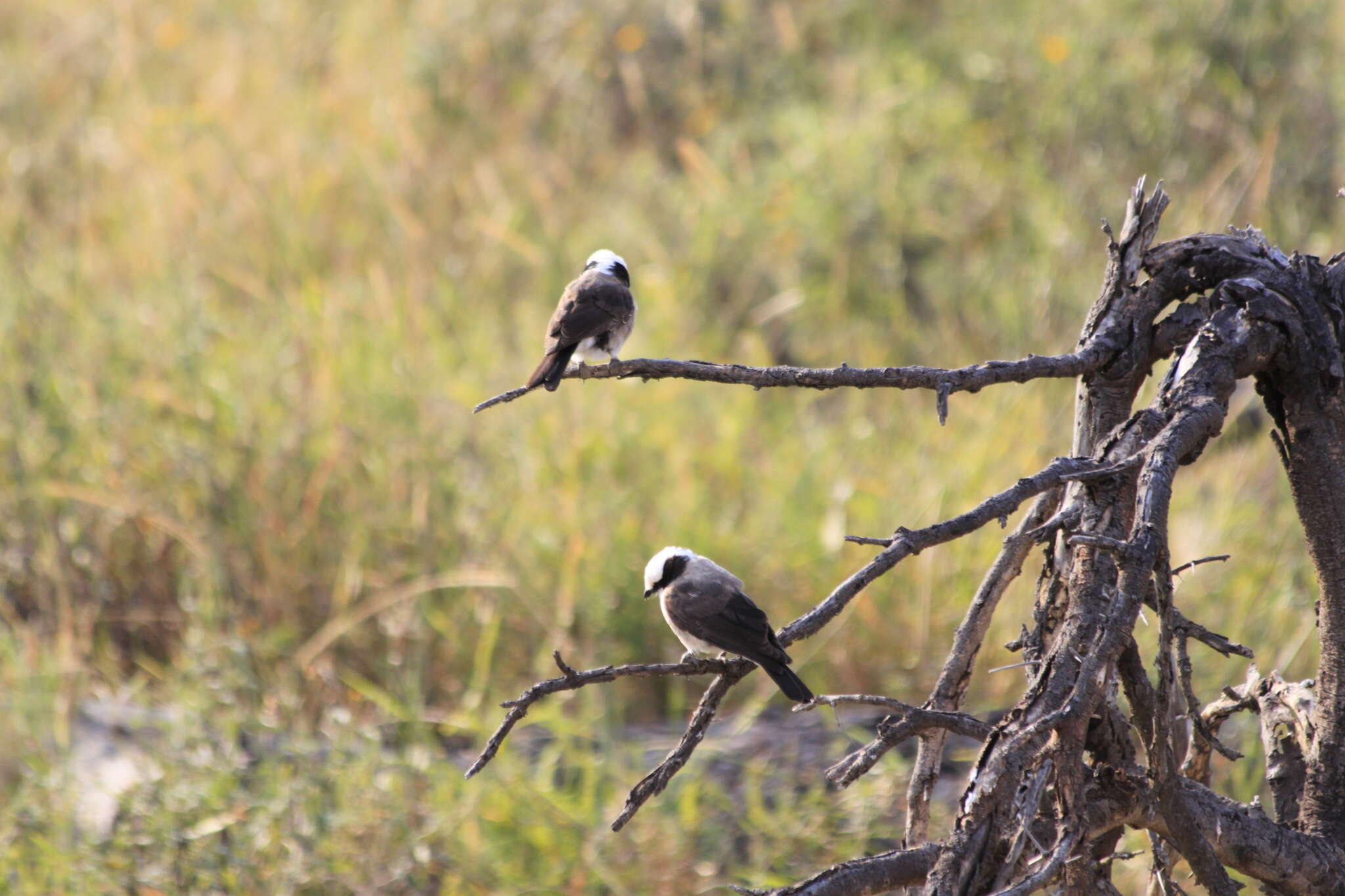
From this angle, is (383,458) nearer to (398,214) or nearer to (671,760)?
(398,214)

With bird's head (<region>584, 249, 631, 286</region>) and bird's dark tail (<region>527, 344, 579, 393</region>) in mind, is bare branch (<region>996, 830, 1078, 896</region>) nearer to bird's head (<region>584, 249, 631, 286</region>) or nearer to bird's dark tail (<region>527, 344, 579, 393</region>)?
bird's dark tail (<region>527, 344, 579, 393</region>)

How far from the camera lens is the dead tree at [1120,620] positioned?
1.48 meters

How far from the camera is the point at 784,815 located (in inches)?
129

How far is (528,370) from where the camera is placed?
527cm

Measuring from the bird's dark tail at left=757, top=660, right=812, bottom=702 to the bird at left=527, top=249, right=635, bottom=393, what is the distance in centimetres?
66

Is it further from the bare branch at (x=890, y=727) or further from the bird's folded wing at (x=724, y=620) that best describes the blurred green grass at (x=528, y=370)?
the bare branch at (x=890, y=727)

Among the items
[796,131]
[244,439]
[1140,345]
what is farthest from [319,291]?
[1140,345]

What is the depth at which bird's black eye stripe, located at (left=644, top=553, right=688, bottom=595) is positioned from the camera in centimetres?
300

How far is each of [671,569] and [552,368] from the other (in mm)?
694

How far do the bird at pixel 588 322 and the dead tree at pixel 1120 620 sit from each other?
623 mm

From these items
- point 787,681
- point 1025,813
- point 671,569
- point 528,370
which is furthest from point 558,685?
point 528,370

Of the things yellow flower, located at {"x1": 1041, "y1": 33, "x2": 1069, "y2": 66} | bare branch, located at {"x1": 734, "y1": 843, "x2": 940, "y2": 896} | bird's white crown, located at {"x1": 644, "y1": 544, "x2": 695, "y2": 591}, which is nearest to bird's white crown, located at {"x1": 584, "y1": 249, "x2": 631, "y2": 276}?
bird's white crown, located at {"x1": 644, "y1": 544, "x2": 695, "y2": 591}

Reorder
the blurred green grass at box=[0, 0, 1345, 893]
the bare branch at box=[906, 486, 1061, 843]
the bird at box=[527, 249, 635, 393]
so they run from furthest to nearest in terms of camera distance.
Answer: the blurred green grass at box=[0, 0, 1345, 893] < the bird at box=[527, 249, 635, 393] < the bare branch at box=[906, 486, 1061, 843]

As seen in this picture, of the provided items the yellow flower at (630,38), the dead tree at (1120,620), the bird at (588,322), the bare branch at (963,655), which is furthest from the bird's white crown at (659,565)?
the yellow flower at (630,38)
